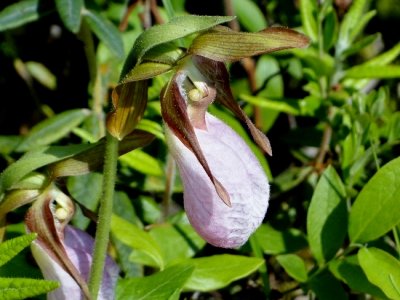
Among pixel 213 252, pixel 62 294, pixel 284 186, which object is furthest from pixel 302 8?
pixel 62 294

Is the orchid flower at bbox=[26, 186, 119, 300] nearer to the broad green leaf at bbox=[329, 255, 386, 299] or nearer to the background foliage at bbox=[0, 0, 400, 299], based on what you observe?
the background foliage at bbox=[0, 0, 400, 299]

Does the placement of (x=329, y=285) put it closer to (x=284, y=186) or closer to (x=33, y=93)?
(x=284, y=186)

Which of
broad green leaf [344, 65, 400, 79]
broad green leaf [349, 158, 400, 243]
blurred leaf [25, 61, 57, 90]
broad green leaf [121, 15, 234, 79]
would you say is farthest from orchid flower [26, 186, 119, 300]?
blurred leaf [25, 61, 57, 90]

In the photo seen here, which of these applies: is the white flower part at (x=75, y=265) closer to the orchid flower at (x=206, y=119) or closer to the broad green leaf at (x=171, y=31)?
the orchid flower at (x=206, y=119)

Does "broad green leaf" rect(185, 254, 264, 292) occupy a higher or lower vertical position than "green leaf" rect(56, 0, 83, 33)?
lower

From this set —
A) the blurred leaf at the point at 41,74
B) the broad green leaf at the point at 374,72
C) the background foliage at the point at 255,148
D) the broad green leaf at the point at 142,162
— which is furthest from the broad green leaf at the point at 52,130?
the broad green leaf at the point at 374,72

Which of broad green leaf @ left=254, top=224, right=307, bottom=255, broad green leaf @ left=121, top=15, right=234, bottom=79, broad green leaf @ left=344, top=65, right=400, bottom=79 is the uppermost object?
broad green leaf @ left=121, top=15, right=234, bottom=79
